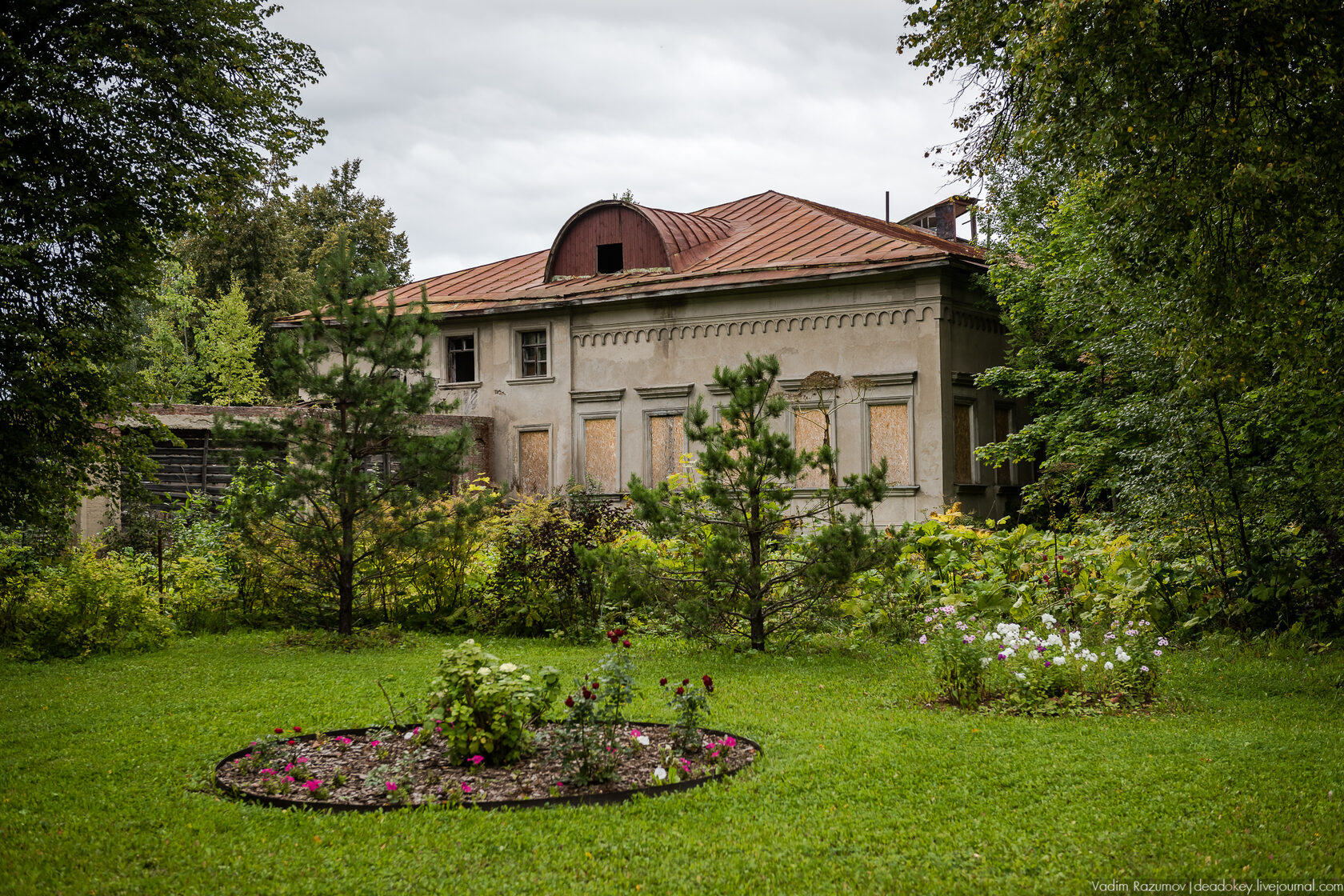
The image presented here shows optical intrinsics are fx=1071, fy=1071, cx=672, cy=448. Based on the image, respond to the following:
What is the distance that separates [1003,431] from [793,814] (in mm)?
18061

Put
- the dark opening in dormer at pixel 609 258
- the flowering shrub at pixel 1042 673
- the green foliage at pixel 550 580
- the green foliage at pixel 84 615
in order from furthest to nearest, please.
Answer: the dark opening in dormer at pixel 609 258 → the green foliage at pixel 550 580 → the green foliage at pixel 84 615 → the flowering shrub at pixel 1042 673

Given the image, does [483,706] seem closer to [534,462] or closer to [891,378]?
[891,378]

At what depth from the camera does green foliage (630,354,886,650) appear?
10.5m

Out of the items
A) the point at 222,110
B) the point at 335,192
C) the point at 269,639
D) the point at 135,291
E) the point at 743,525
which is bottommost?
the point at 269,639

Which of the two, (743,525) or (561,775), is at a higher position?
(743,525)

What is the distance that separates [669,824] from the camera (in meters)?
5.43

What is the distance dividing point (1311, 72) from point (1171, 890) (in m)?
5.75

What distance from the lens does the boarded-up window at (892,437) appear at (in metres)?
20.5

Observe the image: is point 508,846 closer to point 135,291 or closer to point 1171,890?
point 1171,890

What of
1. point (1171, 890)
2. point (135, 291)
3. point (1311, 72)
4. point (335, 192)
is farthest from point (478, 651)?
point (335, 192)

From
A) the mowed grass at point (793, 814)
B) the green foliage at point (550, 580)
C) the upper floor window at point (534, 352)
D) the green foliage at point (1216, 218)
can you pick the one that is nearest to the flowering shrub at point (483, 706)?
the mowed grass at point (793, 814)

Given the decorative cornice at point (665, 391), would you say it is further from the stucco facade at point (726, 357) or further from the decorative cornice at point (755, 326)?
the decorative cornice at point (755, 326)

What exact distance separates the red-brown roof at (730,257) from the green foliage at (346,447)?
35.0ft

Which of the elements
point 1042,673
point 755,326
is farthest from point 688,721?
point 755,326
